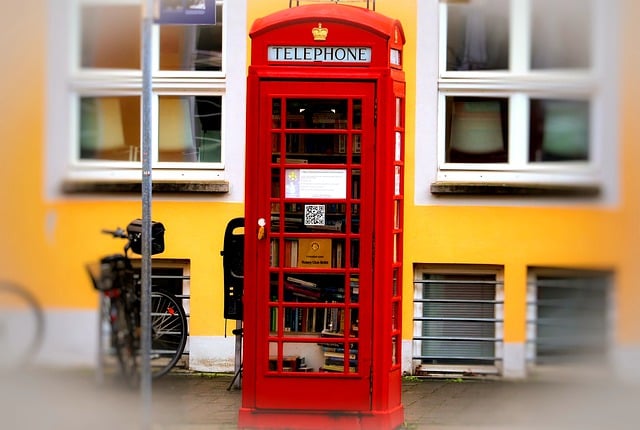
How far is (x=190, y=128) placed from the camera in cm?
986

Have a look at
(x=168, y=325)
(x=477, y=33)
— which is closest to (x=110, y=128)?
(x=168, y=325)

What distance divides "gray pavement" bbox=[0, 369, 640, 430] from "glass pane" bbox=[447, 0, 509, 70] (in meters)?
2.62

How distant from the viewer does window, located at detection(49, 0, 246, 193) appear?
25.7ft

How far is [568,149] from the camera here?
9.24 meters

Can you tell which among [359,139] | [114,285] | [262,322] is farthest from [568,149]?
→ [114,285]

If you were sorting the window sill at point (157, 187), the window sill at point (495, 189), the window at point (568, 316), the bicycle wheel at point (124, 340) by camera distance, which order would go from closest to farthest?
the bicycle wheel at point (124, 340), the window sill at point (157, 187), the window at point (568, 316), the window sill at point (495, 189)

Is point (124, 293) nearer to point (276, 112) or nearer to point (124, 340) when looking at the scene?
point (124, 340)

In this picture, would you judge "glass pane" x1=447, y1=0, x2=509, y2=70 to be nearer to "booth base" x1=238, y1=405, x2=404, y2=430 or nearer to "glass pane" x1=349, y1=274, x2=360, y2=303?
"glass pane" x1=349, y1=274, x2=360, y2=303

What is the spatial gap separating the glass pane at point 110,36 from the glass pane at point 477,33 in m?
2.65

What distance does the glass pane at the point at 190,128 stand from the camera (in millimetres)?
9820

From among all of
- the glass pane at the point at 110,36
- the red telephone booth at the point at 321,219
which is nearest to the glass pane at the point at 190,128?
the glass pane at the point at 110,36

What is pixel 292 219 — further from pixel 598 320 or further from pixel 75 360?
pixel 598 320

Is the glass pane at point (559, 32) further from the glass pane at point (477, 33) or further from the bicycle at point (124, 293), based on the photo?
the bicycle at point (124, 293)

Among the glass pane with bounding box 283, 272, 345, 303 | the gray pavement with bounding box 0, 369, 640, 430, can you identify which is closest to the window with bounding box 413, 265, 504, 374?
the gray pavement with bounding box 0, 369, 640, 430
